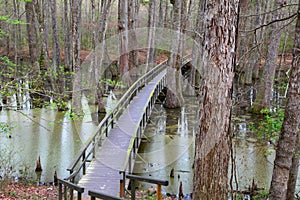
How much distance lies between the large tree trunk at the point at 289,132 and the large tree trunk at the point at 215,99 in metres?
1.79

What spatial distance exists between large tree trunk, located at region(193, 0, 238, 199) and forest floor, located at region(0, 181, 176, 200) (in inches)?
139

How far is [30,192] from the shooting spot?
6.63m

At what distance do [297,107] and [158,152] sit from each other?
5.88 meters

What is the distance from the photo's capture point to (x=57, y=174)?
8.06 meters

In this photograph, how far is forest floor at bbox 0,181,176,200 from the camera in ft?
20.2

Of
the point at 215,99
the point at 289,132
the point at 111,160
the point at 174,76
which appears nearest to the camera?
the point at 215,99

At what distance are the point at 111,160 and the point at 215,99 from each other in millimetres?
4594

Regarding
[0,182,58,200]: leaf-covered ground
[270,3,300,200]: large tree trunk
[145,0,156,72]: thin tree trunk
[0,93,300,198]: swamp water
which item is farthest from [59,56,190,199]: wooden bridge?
[145,0,156,72]: thin tree trunk

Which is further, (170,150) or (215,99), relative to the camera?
(170,150)

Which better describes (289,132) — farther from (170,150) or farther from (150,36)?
(150,36)

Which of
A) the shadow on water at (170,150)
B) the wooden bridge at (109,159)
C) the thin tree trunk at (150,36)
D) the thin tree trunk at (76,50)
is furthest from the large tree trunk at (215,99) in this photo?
the thin tree trunk at (150,36)

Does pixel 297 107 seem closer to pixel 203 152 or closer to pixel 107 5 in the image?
pixel 203 152

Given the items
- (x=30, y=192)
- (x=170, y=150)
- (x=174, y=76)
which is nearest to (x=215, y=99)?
(x=30, y=192)

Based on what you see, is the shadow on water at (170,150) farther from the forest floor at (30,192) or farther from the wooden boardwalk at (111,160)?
the wooden boardwalk at (111,160)
